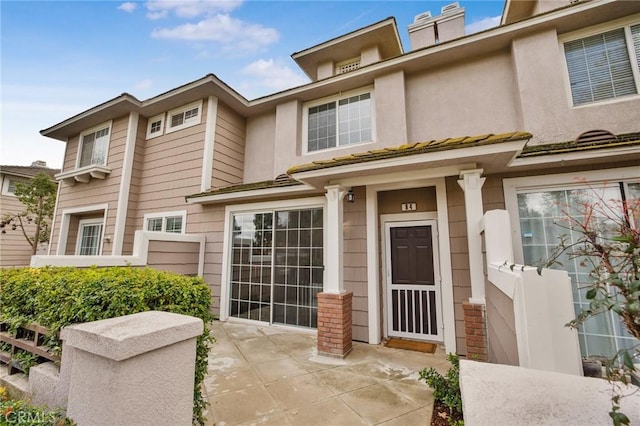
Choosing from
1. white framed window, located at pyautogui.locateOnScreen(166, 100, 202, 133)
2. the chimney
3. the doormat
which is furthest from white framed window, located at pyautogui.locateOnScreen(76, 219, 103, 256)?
the chimney

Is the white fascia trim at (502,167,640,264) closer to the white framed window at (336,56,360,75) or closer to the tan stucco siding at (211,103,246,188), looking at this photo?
the white framed window at (336,56,360,75)

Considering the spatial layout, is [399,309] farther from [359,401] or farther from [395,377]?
[359,401]

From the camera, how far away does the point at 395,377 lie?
11.1 feet

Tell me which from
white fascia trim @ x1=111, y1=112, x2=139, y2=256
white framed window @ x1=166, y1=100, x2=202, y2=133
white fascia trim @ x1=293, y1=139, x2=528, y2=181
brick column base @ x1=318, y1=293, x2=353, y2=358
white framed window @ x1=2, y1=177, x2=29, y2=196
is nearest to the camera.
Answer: white fascia trim @ x1=293, y1=139, x2=528, y2=181

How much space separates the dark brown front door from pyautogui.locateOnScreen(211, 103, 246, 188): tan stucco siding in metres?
4.66

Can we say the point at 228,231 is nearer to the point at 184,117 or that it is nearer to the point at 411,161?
the point at 184,117

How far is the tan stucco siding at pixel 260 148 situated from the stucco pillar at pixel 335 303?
3.19 meters

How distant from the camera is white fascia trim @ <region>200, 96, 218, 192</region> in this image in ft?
22.1

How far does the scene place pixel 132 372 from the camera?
4.60 ft

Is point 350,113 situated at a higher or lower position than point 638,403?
higher

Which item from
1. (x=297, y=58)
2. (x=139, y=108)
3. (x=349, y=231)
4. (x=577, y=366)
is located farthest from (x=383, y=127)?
(x=139, y=108)

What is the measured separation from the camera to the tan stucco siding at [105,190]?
7605 mm

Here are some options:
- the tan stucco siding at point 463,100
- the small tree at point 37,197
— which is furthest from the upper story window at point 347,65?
the small tree at point 37,197

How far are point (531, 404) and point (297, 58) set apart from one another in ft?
25.7
